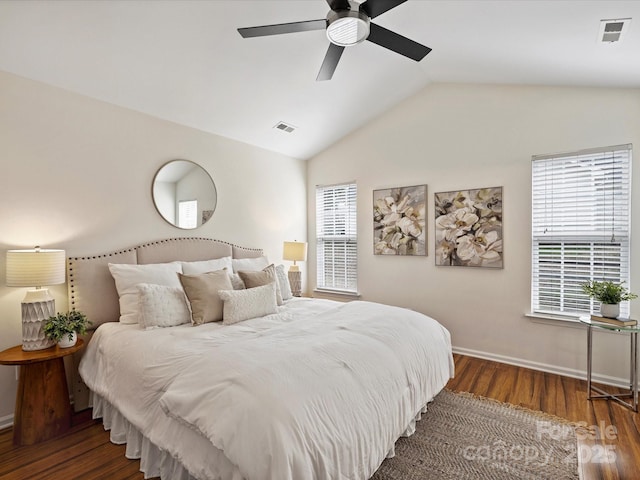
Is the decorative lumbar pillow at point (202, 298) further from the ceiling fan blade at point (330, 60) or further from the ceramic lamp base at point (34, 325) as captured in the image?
the ceiling fan blade at point (330, 60)

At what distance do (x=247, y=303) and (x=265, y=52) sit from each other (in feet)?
7.10

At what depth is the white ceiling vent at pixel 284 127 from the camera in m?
4.02

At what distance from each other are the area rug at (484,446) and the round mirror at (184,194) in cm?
290

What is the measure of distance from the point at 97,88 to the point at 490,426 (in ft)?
13.5

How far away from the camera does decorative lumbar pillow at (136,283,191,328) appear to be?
97.8 inches

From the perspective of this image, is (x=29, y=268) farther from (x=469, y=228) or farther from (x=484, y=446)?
(x=469, y=228)

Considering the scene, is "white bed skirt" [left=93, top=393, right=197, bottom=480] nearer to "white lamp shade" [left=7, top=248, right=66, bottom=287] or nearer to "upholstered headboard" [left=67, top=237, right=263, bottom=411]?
"upholstered headboard" [left=67, top=237, right=263, bottom=411]

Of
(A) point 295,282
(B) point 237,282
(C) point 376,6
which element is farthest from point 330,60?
(A) point 295,282

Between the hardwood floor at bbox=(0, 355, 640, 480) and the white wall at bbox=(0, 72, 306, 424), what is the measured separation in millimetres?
610

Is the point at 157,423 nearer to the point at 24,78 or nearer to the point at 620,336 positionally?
the point at 24,78

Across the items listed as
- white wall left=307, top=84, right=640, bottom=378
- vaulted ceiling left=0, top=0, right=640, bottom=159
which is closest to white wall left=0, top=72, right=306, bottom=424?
vaulted ceiling left=0, top=0, right=640, bottom=159

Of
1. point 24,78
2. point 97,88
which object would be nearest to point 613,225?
point 97,88

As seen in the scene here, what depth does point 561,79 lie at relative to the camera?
304 cm

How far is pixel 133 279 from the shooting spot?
9.18 ft
